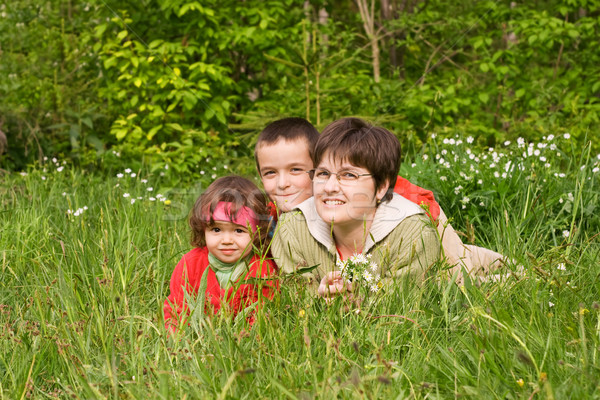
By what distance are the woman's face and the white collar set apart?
7 centimetres

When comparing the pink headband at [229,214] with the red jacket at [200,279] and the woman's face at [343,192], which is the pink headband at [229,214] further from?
the woman's face at [343,192]

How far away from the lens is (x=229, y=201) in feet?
9.37

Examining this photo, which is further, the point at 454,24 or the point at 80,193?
the point at 454,24

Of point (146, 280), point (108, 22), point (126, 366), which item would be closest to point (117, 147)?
point (108, 22)

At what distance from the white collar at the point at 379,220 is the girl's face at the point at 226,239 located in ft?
1.04

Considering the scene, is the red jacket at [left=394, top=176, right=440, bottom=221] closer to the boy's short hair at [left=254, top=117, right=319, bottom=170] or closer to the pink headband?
the boy's short hair at [left=254, top=117, right=319, bottom=170]

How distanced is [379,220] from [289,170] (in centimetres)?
70

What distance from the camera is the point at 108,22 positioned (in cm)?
649

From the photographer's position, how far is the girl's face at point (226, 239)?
2.84m

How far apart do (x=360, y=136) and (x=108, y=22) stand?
180 inches

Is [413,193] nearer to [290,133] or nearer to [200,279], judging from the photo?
[290,133]

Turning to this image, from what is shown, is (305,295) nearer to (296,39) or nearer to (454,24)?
(296,39)

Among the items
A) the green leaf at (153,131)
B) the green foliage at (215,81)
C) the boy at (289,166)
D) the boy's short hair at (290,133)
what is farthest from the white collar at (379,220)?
the green leaf at (153,131)

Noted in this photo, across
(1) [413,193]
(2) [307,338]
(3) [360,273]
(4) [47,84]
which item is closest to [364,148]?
(1) [413,193]
